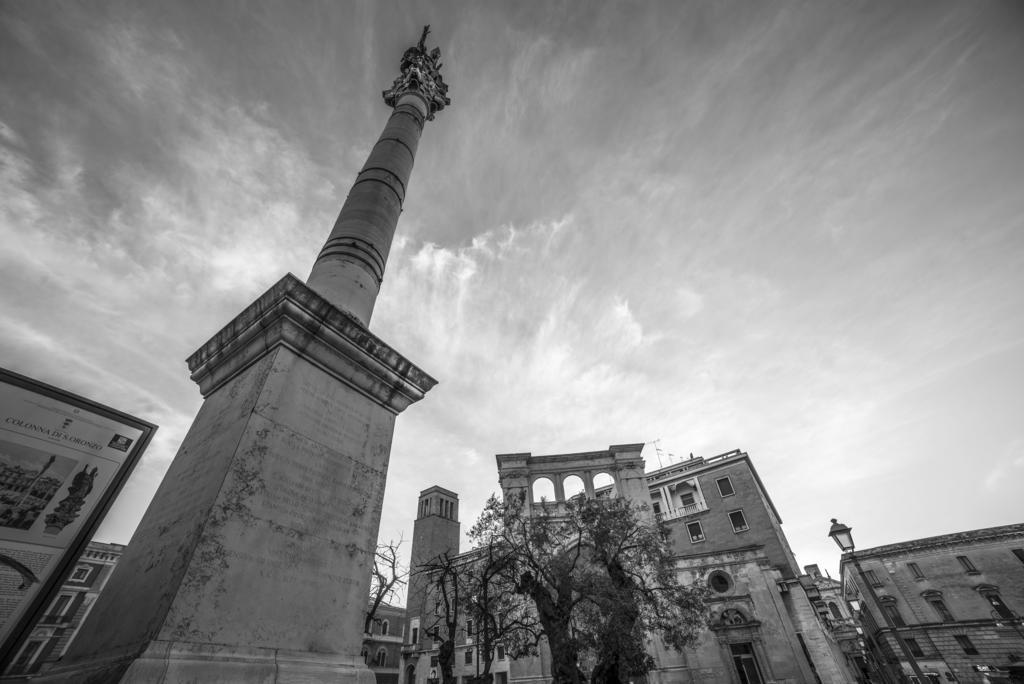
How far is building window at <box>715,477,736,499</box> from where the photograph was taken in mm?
34656

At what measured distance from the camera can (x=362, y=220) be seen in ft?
21.9

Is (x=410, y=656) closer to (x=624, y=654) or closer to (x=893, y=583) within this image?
(x=624, y=654)

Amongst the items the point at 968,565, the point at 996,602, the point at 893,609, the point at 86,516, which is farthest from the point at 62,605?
the point at 968,565

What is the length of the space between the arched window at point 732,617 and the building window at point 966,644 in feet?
70.2

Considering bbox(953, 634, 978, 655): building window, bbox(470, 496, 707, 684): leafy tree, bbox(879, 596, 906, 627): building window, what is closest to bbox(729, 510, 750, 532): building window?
bbox(879, 596, 906, 627): building window

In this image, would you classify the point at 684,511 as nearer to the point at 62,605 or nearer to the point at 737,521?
the point at 737,521

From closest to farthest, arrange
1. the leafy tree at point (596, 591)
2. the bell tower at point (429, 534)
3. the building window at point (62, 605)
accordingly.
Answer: the leafy tree at point (596, 591), the building window at point (62, 605), the bell tower at point (429, 534)

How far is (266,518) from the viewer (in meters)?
3.29

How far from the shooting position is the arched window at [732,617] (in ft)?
77.6

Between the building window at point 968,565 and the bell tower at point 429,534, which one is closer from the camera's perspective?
the building window at point 968,565

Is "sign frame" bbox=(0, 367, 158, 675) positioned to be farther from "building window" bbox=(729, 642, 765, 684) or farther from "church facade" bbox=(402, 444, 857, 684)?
"building window" bbox=(729, 642, 765, 684)

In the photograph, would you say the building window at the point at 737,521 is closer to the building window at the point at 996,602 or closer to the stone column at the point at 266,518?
the building window at the point at 996,602

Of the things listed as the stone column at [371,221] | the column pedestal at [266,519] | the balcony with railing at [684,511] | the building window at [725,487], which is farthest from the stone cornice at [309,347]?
the building window at [725,487]

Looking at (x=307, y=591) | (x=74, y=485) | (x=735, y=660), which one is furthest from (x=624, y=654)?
(x=74, y=485)
